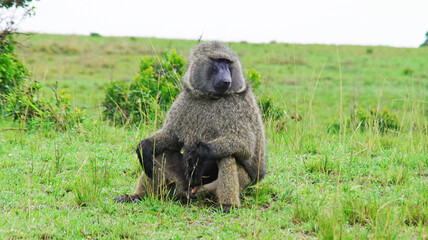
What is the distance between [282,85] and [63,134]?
12586mm

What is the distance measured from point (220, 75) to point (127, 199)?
4.63 ft

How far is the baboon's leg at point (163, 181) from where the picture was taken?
4391 mm

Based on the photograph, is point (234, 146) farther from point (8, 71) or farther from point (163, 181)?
point (8, 71)

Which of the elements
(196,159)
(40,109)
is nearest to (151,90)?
(40,109)

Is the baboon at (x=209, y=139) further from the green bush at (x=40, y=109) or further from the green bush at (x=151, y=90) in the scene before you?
the green bush at (x=151, y=90)

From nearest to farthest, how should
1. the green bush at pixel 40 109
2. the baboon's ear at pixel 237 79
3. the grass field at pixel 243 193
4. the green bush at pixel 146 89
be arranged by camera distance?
the grass field at pixel 243 193 < the baboon's ear at pixel 237 79 < the green bush at pixel 40 109 < the green bush at pixel 146 89

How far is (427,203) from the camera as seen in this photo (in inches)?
157

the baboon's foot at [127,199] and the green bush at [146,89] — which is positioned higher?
the green bush at [146,89]

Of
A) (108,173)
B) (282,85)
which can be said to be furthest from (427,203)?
(282,85)

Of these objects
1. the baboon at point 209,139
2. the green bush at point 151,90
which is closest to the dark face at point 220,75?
the baboon at point 209,139

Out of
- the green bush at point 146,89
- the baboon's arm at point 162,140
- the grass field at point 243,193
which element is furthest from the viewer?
the green bush at point 146,89

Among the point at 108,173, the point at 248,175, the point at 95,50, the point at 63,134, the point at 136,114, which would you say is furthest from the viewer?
the point at 95,50

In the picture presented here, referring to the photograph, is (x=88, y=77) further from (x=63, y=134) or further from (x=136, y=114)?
(x=63, y=134)

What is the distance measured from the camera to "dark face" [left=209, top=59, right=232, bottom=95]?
4141 millimetres
